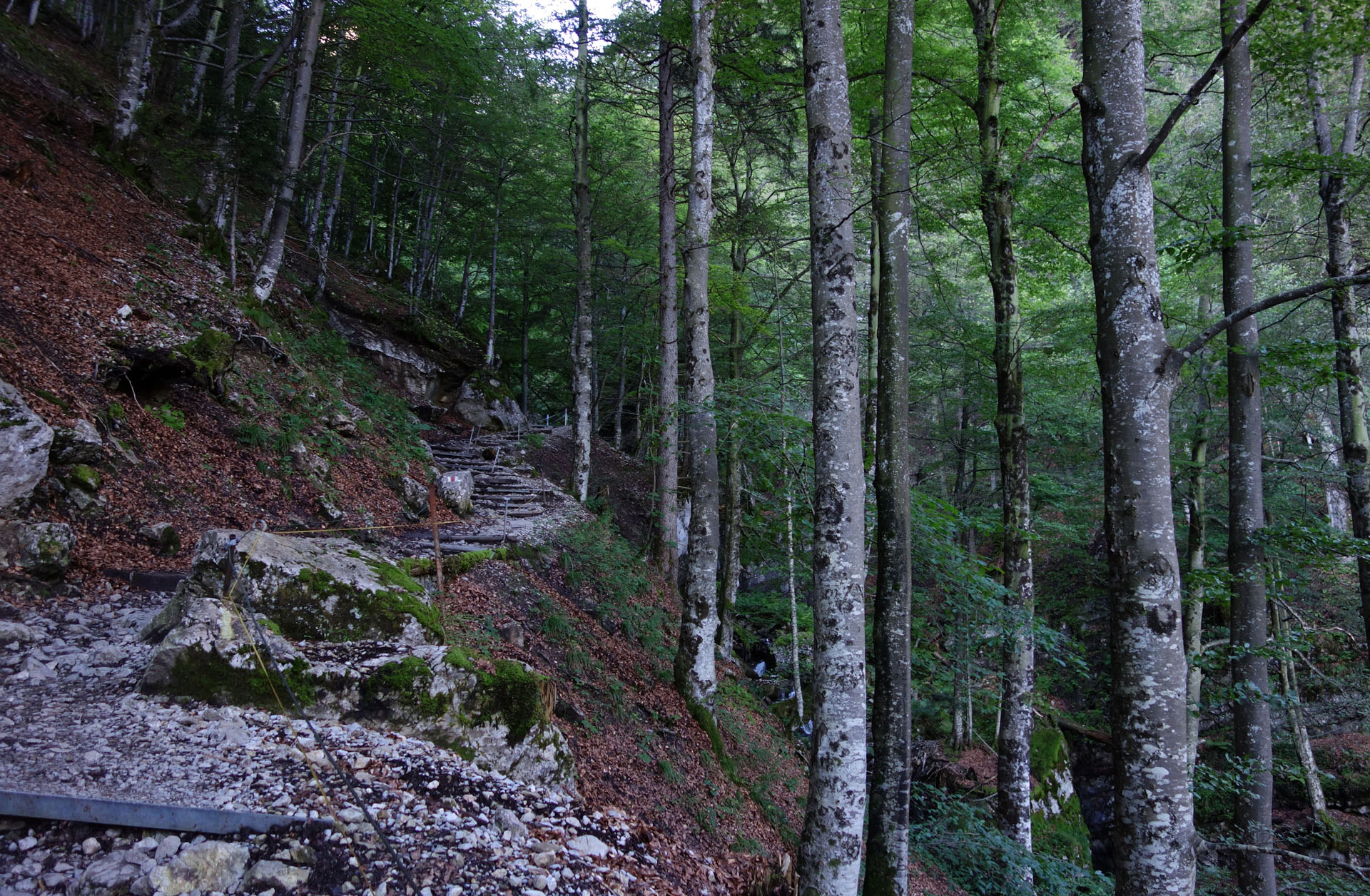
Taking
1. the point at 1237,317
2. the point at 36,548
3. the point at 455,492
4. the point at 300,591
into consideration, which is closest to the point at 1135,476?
the point at 1237,317

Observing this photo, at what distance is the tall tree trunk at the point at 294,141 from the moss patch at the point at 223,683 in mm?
8996

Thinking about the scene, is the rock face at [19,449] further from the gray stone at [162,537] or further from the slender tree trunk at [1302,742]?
the slender tree trunk at [1302,742]

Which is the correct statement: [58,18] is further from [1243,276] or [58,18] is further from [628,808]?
[1243,276]

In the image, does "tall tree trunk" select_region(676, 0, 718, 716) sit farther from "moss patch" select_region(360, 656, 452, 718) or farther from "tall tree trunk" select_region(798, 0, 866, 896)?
"moss patch" select_region(360, 656, 452, 718)

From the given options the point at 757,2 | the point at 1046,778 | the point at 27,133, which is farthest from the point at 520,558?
the point at 27,133

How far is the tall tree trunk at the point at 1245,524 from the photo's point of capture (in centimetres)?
680

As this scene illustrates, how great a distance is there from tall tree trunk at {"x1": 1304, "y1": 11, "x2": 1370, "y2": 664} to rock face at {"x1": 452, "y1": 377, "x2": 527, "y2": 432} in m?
17.0

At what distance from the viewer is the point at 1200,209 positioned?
388 inches

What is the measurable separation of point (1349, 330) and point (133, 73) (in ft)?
58.9

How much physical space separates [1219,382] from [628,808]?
9.03 m

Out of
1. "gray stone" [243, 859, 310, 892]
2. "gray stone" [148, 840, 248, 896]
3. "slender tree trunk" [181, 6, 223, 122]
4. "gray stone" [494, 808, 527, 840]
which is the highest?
"slender tree trunk" [181, 6, 223, 122]

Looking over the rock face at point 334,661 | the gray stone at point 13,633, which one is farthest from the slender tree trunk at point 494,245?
the gray stone at point 13,633

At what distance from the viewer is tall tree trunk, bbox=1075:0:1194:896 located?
9.83ft

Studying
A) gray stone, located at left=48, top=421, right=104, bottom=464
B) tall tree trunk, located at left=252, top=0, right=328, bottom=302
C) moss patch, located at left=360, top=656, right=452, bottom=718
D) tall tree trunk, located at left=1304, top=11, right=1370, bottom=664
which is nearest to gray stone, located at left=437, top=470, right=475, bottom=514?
tall tree trunk, located at left=252, top=0, right=328, bottom=302
